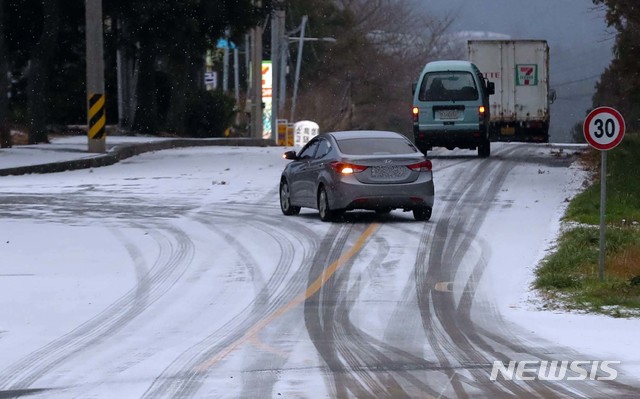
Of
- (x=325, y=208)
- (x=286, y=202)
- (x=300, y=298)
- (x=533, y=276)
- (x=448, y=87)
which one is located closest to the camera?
(x=300, y=298)

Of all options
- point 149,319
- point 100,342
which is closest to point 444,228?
point 149,319

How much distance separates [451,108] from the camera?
108 feet

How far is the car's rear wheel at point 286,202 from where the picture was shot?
22328 millimetres

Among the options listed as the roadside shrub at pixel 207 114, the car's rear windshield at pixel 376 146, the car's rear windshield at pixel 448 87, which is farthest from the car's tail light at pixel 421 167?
the roadside shrub at pixel 207 114

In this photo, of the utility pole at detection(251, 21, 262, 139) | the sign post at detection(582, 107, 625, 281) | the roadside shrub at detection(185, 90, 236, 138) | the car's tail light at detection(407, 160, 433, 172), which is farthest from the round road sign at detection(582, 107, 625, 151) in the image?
the roadside shrub at detection(185, 90, 236, 138)

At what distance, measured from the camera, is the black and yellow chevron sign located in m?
35.9

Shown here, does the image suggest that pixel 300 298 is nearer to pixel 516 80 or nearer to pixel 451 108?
pixel 451 108

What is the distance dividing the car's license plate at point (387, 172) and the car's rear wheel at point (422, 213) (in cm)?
68

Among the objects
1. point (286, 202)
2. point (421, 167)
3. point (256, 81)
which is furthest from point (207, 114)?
point (421, 167)

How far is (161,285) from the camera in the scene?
15.2 metres

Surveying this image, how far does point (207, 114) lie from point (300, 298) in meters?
43.4

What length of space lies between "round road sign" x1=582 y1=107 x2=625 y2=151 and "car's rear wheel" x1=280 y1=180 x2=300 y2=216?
815cm

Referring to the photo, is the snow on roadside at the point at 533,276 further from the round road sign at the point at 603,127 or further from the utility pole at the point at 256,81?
the utility pole at the point at 256,81

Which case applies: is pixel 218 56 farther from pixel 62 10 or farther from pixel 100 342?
pixel 100 342
